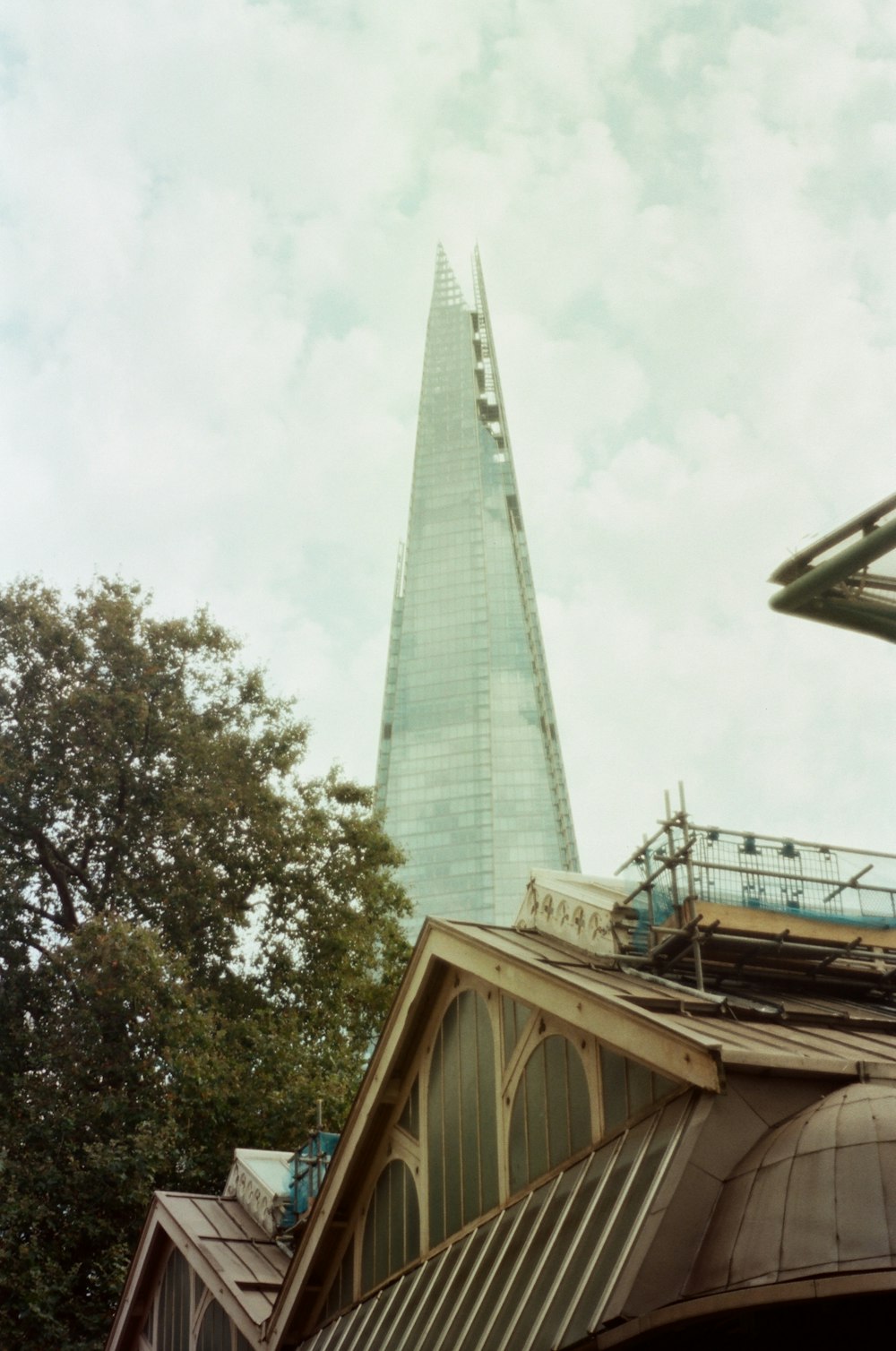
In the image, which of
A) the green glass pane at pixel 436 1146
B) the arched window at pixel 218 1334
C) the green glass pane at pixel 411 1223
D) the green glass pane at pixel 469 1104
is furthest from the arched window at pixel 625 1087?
the arched window at pixel 218 1334

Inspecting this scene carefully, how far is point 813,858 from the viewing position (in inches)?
802

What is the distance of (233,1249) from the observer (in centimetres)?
2311

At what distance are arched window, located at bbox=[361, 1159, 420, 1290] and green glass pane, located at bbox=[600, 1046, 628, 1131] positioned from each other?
15.5ft

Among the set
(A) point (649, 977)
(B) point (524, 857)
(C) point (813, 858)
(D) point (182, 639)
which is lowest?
(A) point (649, 977)

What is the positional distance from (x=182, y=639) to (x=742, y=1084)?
110ft

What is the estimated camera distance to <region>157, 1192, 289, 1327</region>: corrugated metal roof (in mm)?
21344

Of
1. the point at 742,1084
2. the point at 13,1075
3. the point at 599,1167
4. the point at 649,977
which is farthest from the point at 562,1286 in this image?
the point at 13,1075

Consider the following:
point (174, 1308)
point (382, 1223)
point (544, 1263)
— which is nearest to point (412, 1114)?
point (382, 1223)

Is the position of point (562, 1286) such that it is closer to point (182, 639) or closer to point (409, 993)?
point (409, 993)

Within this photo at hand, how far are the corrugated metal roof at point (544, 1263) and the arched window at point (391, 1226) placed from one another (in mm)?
733

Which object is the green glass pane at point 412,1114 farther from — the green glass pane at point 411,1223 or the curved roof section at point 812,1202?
the curved roof section at point 812,1202

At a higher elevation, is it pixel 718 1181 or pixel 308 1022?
pixel 308 1022

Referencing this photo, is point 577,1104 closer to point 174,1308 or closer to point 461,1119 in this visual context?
point 461,1119

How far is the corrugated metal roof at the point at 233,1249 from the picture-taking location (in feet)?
70.0
